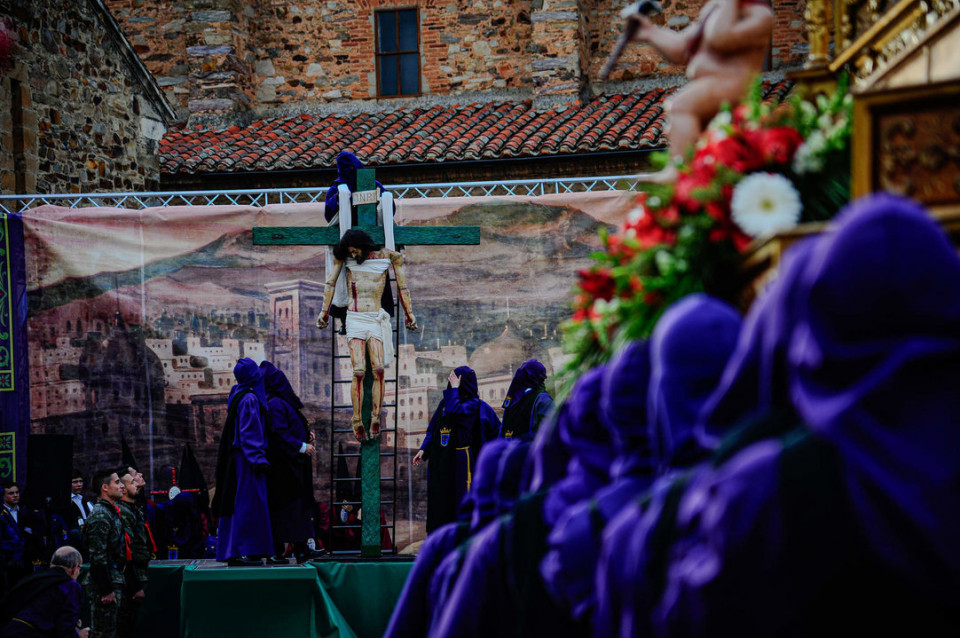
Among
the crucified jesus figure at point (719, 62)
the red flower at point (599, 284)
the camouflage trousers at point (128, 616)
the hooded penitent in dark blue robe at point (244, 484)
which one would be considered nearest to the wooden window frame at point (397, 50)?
the hooded penitent in dark blue robe at point (244, 484)

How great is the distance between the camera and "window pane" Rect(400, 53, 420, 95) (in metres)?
20.6

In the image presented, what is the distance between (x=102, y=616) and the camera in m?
9.60

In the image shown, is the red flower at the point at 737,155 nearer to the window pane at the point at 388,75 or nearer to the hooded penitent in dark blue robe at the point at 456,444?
the hooded penitent in dark blue robe at the point at 456,444

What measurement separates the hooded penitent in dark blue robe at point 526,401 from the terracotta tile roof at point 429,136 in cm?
669

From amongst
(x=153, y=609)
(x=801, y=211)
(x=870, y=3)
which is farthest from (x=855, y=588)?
(x=153, y=609)

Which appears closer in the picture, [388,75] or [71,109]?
[71,109]

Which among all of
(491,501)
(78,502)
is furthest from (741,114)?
(78,502)

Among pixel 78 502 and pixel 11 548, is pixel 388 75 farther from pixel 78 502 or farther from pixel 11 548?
pixel 11 548

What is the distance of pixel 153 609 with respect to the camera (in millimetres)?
10734

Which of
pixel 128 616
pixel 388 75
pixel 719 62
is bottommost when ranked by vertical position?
pixel 128 616

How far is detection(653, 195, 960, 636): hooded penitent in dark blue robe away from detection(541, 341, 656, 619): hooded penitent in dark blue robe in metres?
0.62

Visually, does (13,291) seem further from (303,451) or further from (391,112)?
(391,112)

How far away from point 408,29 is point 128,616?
43.5 ft

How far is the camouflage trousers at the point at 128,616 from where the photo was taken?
31.9 feet
